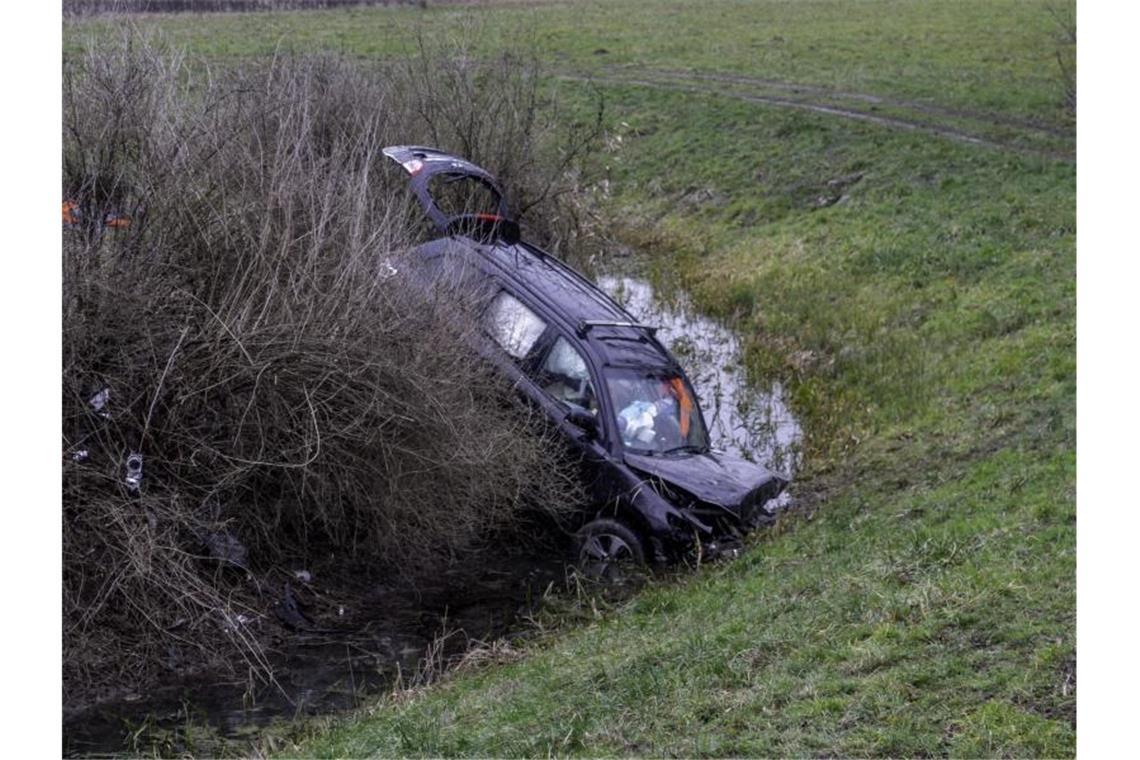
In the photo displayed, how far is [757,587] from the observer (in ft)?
33.8

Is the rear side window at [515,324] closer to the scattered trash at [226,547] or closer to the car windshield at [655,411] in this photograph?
the car windshield at [655,411]

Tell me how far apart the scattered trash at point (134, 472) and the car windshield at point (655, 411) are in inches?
169

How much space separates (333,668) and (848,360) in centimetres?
1030

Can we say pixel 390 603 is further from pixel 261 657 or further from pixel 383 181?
pixel 383 181

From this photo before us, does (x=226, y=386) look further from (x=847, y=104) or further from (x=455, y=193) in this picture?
(x=847, y=104)

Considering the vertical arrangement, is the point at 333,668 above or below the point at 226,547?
below

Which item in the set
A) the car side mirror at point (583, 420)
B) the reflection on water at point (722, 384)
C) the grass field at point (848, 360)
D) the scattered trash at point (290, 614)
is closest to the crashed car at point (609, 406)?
the car side mirror at point (583, 420)

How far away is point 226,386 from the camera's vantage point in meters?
9.78

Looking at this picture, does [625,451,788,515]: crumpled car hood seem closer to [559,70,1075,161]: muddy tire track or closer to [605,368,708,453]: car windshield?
[605,368,708,453]: car windshield

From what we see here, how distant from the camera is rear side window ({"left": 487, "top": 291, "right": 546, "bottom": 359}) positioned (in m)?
12.5

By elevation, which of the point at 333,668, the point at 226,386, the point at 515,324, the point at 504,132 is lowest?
the point at 333,668

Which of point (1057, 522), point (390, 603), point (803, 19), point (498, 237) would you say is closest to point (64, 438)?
point (390, 603)

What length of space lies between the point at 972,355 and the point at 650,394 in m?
6.38

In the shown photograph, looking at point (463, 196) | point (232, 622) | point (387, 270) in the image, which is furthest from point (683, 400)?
point (232, 622)
